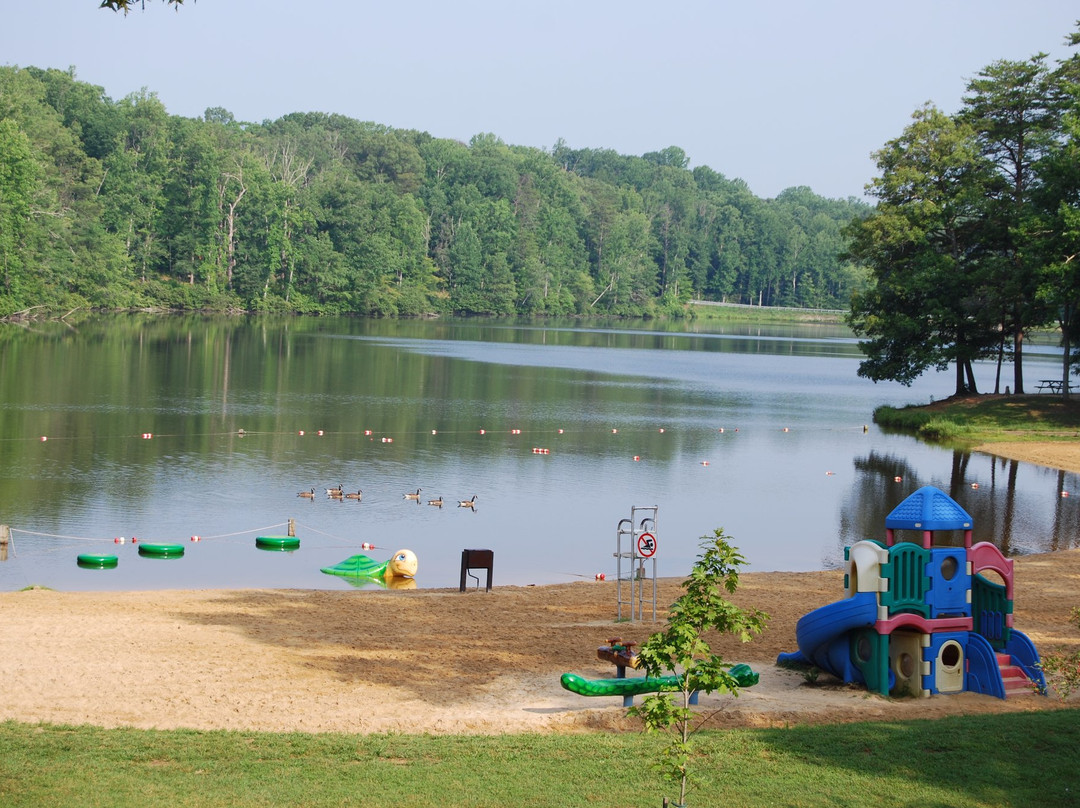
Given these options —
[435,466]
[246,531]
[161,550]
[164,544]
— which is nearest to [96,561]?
[161,550]

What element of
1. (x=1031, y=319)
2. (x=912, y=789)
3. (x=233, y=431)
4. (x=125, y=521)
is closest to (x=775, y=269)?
(x=1031, y=319)

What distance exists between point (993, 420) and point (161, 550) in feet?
124

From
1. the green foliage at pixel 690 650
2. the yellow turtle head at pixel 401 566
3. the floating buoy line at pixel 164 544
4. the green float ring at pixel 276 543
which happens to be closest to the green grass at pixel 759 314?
the floating buoy line at pixel 164 544

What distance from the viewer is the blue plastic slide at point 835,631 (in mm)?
14070

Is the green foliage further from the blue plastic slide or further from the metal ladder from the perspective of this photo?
the metal ladder

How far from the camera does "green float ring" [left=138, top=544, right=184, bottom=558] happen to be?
24.6m

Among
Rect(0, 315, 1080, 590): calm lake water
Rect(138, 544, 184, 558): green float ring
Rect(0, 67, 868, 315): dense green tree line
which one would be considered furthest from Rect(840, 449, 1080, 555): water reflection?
Rect(0, 67, 868, 315): dense green tree line

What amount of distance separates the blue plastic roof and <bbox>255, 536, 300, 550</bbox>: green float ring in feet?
50.1

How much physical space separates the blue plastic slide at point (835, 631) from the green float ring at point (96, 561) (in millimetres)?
14449

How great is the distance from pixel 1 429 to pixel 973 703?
114ft

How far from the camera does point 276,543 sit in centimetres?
2614

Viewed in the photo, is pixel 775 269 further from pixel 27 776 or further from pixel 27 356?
pixel 27 776

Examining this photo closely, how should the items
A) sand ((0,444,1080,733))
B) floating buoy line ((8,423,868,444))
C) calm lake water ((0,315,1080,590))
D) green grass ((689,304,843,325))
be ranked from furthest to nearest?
green grass ((689,304,843,325)), floating buoy line ((8,423,868,444)), calm lake water ((0,315,1080,590)), sand ((0,444,1080,733))

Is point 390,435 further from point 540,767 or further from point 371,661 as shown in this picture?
point 540,767
